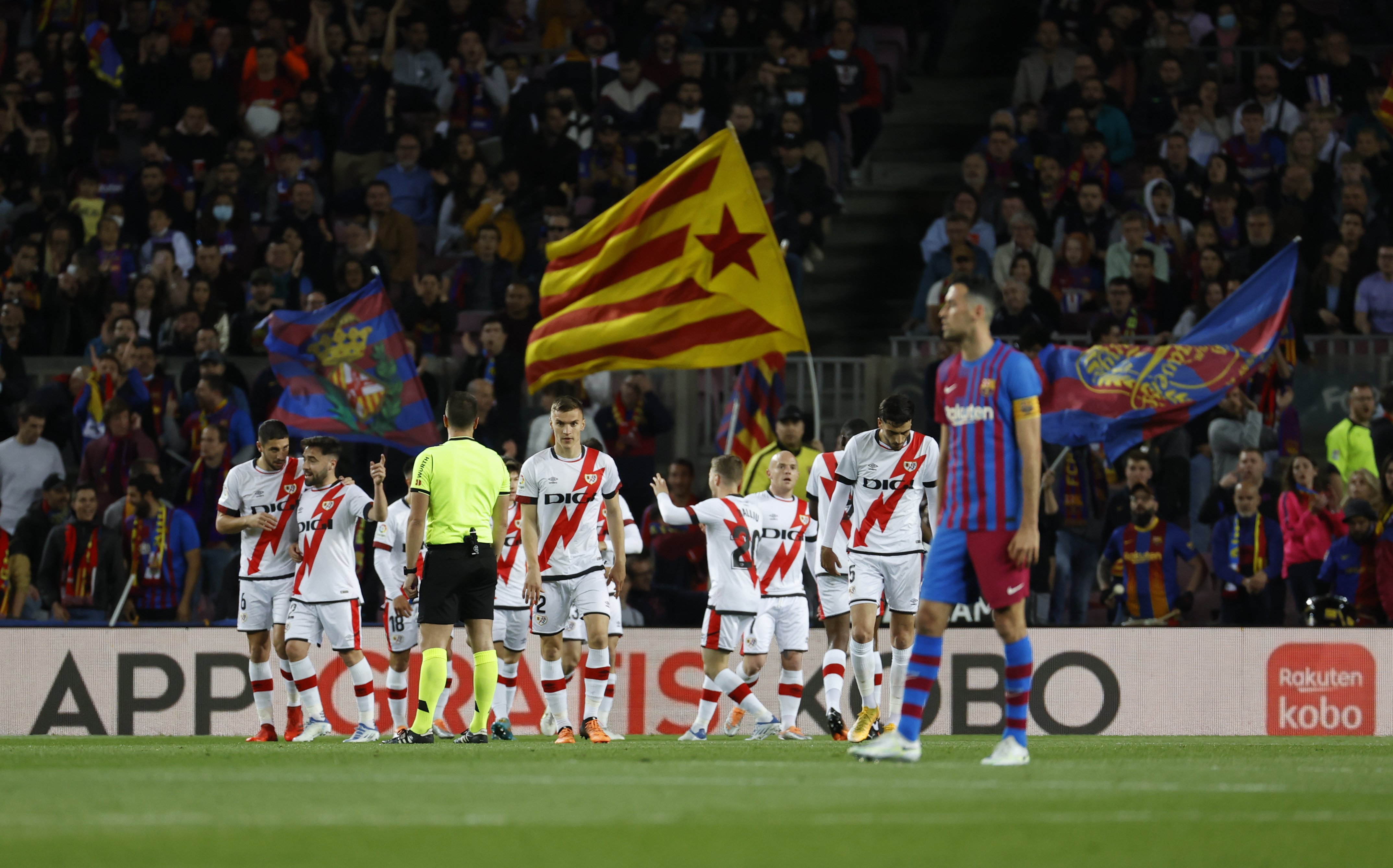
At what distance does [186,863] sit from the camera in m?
6.05

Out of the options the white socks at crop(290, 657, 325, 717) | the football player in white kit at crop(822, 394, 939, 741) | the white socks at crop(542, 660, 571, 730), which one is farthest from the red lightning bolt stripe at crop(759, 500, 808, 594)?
the white socks at crop(290, 657, 325, 717)

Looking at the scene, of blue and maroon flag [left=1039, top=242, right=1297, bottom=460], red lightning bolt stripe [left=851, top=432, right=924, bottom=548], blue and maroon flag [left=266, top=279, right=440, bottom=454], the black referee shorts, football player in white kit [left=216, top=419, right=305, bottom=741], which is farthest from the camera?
blue and maroon flag [left=266, top=279, right=440, bottom=454]

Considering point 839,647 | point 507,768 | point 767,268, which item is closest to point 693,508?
point 839,647

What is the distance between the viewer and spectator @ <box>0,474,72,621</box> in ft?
61.7

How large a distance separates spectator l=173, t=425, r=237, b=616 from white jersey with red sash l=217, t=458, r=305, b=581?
12.8 feet

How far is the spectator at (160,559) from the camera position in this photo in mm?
18359

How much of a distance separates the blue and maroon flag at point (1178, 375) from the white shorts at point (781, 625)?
324 cm

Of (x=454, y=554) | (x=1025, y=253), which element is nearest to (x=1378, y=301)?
(x=1025, y=253)

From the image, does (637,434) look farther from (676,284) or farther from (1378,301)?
(1378,301)

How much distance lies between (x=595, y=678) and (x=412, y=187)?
34.7 feet

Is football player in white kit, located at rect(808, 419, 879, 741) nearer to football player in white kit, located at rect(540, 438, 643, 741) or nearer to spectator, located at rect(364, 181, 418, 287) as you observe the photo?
football player in white kit, located at rect(540, 438, 643, 741)

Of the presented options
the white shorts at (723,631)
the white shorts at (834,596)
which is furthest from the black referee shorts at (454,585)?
the white shorts at (834,596)

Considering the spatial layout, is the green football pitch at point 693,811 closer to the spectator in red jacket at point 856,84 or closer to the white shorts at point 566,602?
the white shorts at point 566,602

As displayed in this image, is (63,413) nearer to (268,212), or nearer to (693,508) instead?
(268,212)
